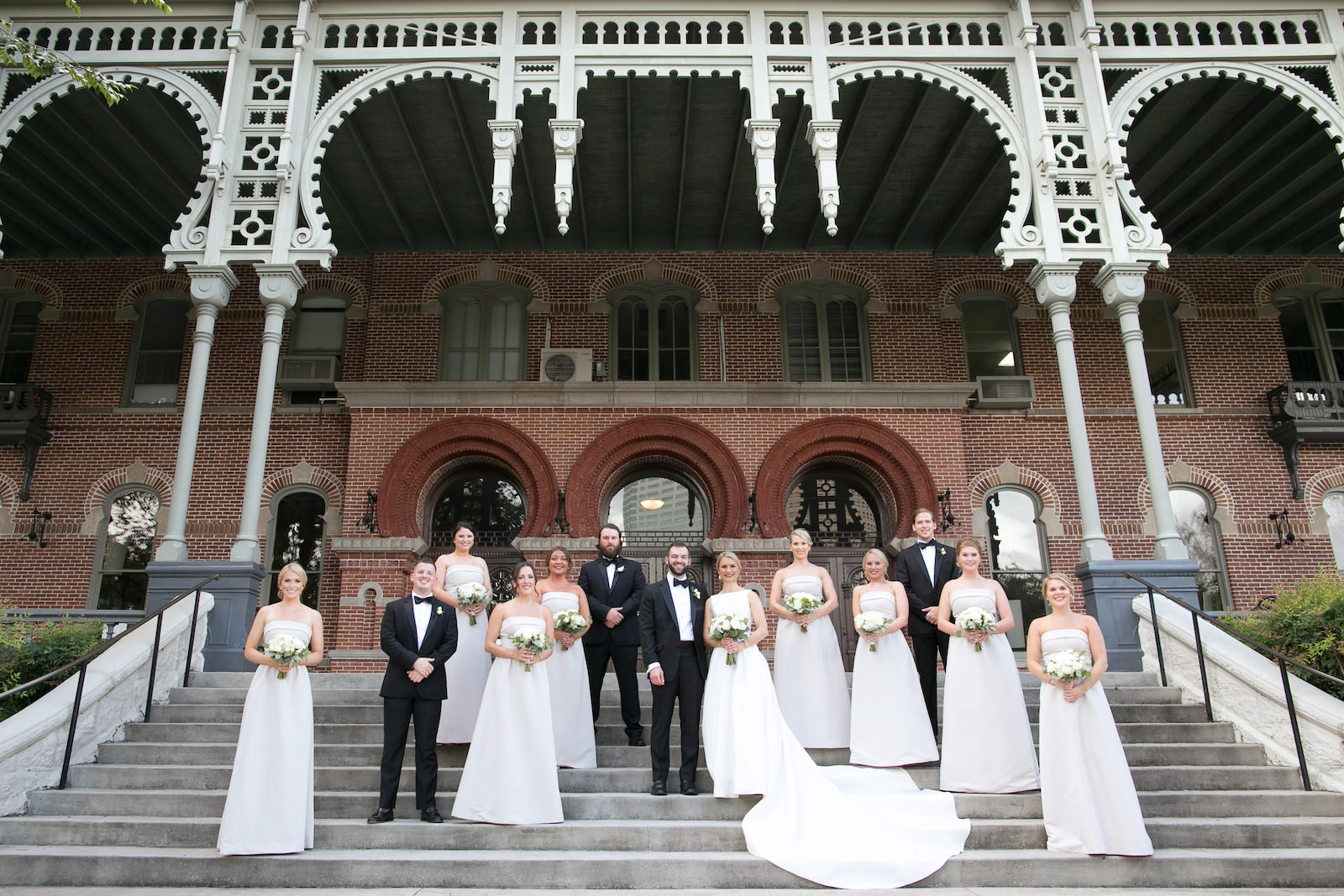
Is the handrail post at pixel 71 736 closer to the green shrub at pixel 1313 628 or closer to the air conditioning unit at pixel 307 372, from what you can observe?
the air conditioning unit at pixel 307 372

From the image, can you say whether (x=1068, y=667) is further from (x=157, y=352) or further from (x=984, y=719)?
(x=157, y=352)

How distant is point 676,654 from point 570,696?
3.03 feet

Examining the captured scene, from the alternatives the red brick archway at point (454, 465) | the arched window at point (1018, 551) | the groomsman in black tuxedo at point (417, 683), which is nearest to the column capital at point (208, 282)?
the red brick archway at point (454, 465)

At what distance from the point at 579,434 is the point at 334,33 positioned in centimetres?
634

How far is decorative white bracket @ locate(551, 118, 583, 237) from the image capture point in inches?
392

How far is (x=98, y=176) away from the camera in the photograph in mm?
13156

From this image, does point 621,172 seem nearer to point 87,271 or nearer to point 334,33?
point 334,33

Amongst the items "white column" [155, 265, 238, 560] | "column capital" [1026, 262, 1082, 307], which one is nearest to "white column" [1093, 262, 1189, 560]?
"column capital" [1026, 262, 1082, 307]

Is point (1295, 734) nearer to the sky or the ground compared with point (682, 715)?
nearer to the ground

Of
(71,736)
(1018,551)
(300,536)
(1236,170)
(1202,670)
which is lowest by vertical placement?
(71,736)

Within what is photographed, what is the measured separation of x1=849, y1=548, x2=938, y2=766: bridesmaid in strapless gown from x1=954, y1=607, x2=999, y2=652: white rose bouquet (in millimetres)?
491

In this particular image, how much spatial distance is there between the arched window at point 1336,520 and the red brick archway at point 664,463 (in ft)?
29.9

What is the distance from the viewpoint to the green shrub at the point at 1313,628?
7.33 metres

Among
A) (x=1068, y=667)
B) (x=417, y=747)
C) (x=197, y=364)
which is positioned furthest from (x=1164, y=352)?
(x=197, y=364)
